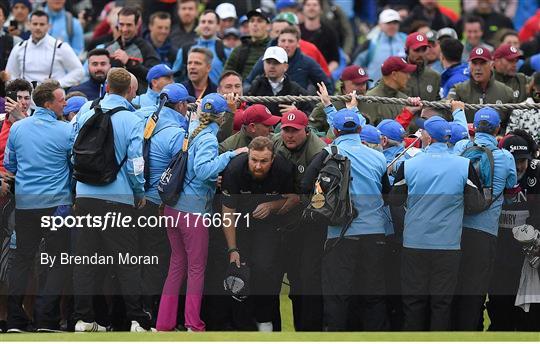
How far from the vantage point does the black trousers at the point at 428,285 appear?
12805 millimetres

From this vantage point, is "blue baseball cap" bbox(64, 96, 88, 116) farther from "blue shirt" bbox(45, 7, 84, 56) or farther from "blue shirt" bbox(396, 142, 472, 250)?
"blue shirt" bbox(45, 7, 84, 56)

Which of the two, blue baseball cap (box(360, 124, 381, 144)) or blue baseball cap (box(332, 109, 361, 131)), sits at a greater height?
blue baseball cap (box(332, 109, 361, 131))

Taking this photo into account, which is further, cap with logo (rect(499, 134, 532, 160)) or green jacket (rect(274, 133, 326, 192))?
cap with logo (rect(499, 134, 532, 160))

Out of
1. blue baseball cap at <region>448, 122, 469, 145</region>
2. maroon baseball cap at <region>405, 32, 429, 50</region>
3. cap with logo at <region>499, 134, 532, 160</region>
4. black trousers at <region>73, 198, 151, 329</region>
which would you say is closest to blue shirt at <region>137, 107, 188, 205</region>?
black trousers at <region>73, 198, 151, 329</region>

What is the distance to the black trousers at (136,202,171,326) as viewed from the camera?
1310cm

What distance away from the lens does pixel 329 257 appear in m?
12.9

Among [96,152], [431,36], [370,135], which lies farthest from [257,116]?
[431,36]

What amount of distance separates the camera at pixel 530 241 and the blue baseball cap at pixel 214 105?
10.1 ft

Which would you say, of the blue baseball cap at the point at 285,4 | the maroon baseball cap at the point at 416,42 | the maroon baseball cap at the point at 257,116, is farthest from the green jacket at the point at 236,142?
the blue baseball cap at the point at 285,4

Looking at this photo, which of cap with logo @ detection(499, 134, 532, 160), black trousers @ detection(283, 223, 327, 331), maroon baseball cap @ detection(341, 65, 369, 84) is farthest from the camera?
maroon baseball cap @ detection(341, 65, 369, 84)

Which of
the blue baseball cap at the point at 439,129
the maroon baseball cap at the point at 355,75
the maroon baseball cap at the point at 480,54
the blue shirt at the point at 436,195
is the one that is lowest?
the blue shirt at the point at 436,195

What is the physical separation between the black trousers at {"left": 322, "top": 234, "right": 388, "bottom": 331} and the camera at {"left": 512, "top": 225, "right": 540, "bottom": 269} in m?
1.37

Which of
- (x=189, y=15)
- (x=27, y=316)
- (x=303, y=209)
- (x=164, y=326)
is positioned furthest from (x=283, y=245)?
(x=189, y=15)

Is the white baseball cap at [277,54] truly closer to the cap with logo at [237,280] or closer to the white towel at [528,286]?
the cap with logo at [237,280]
